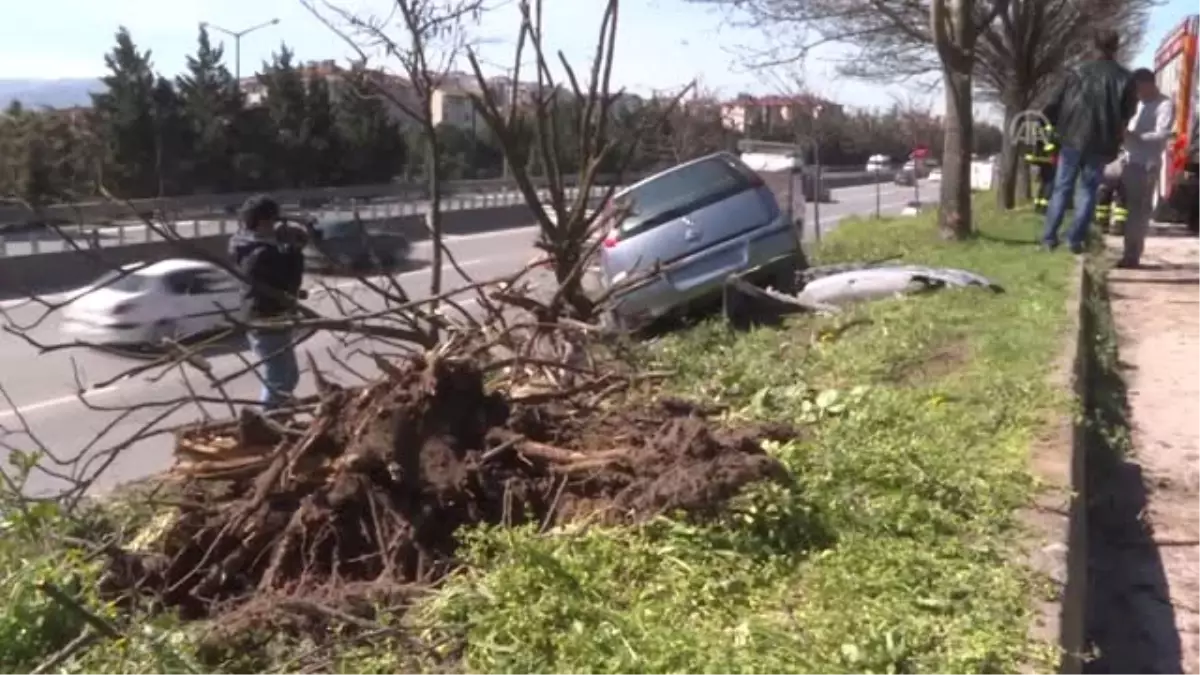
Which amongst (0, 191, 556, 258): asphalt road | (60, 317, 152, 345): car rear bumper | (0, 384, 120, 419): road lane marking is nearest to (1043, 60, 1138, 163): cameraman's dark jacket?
(0, 384, 120, 419): road lane marking

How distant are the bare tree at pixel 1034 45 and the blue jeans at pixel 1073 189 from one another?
10.7m

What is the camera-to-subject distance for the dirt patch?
4480 mm

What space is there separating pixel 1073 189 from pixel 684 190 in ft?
10.7

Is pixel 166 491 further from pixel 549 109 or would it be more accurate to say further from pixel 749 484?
pixel 549 109

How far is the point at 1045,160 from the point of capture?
1517cm

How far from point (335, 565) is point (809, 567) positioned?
137 cm

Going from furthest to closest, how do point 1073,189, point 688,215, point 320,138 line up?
1. point 320,138
2. point 1073,189
3. point 688,215

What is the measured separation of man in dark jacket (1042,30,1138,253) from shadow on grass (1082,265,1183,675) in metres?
4.06

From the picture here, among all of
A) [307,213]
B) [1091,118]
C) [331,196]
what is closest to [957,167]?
[1091,118]

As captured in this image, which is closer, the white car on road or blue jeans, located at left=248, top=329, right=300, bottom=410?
blue jeans, located at left=248, top=329, right=300, bottom=410

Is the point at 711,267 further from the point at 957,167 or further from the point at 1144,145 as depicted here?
the point at 957,167

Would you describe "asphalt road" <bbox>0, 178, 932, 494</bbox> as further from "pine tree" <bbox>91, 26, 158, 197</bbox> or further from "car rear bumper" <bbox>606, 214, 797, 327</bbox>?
"pine tree" <bbox>91, 26, 158, 197</bbox>

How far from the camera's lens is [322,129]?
46688 millimetres

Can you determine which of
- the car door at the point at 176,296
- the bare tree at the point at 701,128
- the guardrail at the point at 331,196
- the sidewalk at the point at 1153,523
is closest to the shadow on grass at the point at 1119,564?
the sidewalk at the point at 1153,523
